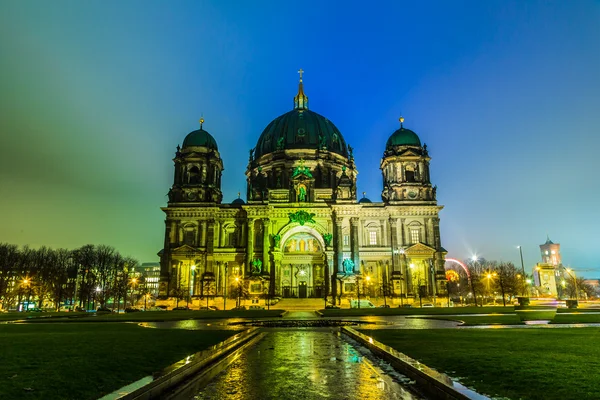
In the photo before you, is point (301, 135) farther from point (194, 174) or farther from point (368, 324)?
point (368, 324)

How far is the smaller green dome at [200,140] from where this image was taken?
75375mm

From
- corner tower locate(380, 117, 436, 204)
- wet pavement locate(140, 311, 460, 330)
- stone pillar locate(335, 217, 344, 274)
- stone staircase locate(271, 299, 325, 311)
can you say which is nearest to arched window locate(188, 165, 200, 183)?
stone pillar locate(335, 217, 344, 274)

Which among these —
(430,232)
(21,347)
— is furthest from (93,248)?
(21,347)

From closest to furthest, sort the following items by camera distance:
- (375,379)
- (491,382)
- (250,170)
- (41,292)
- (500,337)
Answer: (491,382) < (375,379) < (500,337) < (41,292) < (250,170)

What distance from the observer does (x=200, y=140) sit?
75688 mm

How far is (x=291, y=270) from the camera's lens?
71.3 metres

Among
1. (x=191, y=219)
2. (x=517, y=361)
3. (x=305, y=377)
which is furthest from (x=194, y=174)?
(x=517, y=361)

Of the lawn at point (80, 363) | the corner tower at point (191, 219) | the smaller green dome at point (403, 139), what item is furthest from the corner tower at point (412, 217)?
the lawn at point (80, 363)

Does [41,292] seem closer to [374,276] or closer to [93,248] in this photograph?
[93,248]

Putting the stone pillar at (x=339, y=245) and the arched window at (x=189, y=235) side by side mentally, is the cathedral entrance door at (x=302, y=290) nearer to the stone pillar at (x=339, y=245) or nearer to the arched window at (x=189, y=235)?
the stone pillar at (x=339, y=245)

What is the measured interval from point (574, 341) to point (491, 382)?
8.93 meters

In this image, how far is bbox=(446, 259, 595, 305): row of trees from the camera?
247 feet

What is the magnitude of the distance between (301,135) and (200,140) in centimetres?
1907

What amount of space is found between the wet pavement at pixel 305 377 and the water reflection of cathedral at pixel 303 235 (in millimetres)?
50676
